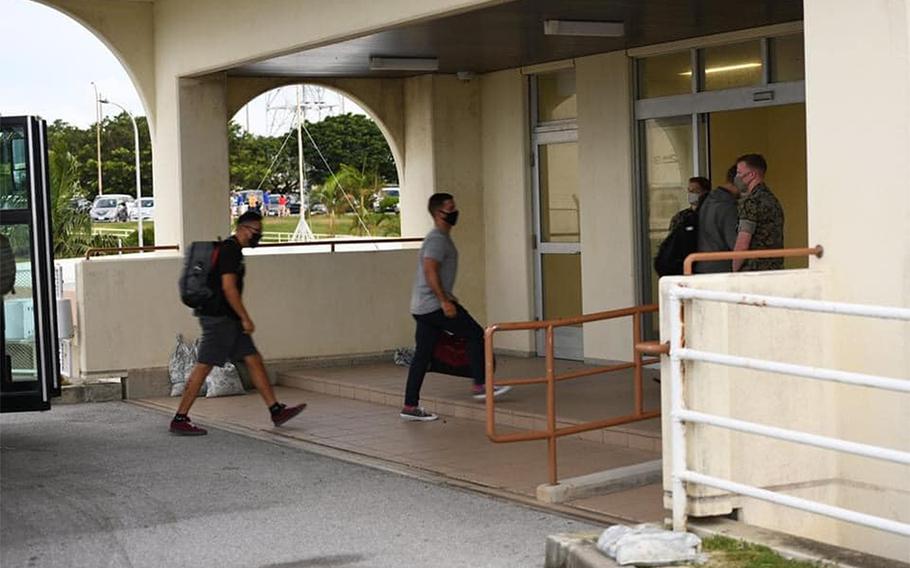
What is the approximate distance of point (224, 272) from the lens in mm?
11227

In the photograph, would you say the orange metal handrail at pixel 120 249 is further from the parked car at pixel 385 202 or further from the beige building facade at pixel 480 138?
the parked car at pixel 385 202

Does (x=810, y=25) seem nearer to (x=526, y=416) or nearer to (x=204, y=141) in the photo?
(x=526, y=416)

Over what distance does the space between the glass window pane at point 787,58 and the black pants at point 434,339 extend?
11.4 feet

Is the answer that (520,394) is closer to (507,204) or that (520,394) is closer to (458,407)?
(458,407)

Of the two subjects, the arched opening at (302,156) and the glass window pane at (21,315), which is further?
the arched opening at (302,156)

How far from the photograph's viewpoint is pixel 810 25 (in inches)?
283

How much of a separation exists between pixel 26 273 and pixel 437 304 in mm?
3351

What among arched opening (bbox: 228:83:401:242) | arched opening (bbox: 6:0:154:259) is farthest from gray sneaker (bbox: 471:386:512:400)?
arched opening (bbox: 6:0:154:259)

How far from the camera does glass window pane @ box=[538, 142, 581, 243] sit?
48.5 feet

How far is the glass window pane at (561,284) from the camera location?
14.9m

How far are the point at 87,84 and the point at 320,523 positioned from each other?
67.6 m

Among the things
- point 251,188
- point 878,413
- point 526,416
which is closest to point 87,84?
point 251,188

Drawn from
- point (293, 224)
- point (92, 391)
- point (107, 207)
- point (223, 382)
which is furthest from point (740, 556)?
point (107, 207)

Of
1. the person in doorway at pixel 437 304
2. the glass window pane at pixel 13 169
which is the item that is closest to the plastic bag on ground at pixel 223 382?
the person in doorway at pixel 437 304
